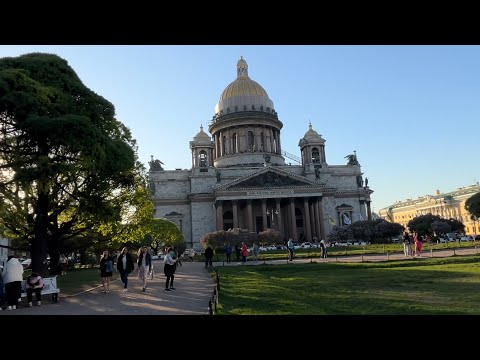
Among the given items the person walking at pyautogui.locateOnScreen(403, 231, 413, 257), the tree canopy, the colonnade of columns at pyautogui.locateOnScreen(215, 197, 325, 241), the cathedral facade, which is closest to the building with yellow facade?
the cathedral facade

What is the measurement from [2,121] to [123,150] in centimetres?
533

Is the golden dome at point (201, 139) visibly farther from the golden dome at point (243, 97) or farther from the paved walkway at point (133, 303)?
the paved walkway at point (133, 303)

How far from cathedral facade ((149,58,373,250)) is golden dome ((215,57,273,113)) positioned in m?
0.18

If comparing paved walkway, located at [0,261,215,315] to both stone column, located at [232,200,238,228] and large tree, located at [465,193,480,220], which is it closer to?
stone column, located at [232,200,238,228]

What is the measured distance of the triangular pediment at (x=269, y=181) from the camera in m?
62.5

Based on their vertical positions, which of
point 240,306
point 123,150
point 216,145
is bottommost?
point 240,306

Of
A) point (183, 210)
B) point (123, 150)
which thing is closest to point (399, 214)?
point (183, 210)

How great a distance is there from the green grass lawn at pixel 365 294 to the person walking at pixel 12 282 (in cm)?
632

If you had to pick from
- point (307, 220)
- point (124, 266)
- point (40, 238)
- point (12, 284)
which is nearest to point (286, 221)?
point (307, 220)

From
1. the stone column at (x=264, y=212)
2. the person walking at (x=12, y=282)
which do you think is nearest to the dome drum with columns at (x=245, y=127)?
the stone column at (x=264, y=212)

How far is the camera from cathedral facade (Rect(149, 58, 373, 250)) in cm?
6281
